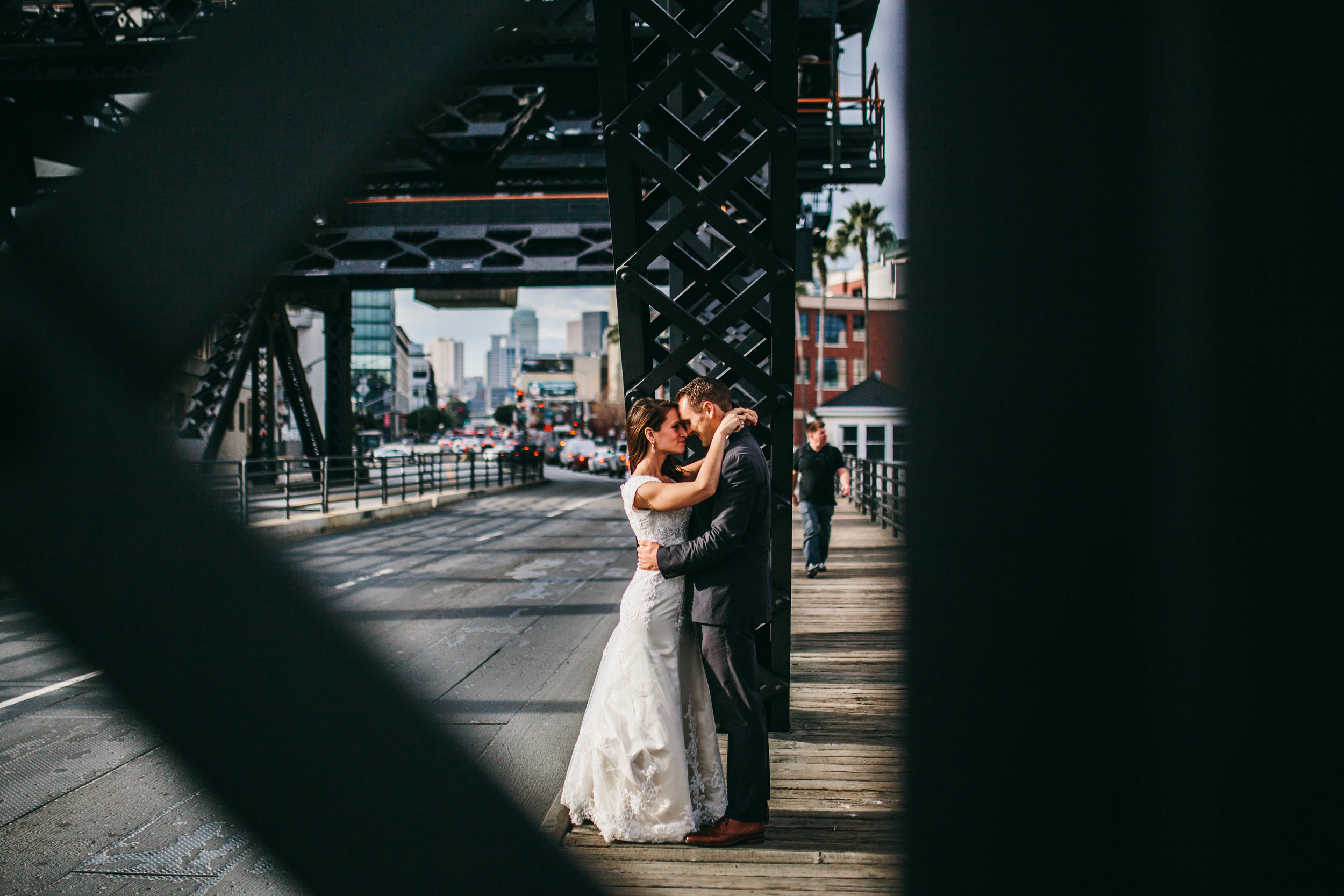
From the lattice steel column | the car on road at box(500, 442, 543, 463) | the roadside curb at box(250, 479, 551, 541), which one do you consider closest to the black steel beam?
the roadside curb at box(250, 479, 551, 541)

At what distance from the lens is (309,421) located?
22.7 metres

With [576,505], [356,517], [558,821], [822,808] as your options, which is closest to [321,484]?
[356,517]

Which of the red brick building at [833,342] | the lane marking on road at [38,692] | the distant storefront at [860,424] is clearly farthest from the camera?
the red brick building at [833,342]

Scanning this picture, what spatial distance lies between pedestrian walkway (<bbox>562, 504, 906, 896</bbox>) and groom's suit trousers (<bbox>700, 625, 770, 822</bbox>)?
0.19 meters

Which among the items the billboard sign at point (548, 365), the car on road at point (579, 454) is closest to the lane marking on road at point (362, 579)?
the car on road at point (579, 454)

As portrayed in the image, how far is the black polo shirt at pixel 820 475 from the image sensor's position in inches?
452

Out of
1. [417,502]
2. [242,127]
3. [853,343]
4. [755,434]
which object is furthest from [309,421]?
[853,343]

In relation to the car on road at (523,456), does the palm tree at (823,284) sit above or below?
above

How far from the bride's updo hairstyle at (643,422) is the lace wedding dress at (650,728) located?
4.2 inches

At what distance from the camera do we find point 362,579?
11.9 meters

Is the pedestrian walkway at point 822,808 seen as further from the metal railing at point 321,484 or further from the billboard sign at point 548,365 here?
the billboard sign at point 548,365

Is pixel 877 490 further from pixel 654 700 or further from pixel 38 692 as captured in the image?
pixel 654 700

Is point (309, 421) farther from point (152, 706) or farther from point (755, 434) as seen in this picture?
point (152, 706)

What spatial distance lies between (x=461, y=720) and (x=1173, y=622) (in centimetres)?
570
